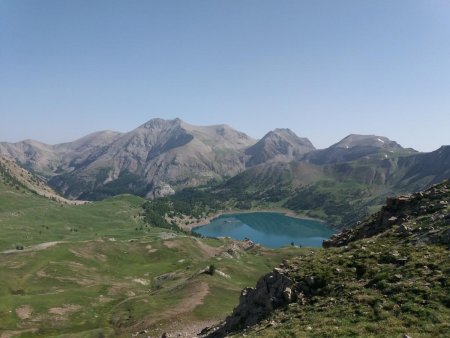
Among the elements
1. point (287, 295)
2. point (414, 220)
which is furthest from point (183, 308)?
point (414, 220)

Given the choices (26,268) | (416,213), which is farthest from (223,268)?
(416,213)

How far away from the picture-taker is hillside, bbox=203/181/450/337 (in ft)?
94.1

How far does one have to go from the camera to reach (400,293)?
31.4 metres

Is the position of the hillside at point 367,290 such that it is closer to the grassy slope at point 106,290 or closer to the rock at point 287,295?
the rock at point 287,295

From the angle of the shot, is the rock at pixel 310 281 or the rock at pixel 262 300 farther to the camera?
the rock at pixel 262 300

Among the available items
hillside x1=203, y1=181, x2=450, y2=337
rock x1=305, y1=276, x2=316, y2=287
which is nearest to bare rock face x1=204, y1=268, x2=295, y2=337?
hillside x1=203, y1=181, x2=450, y2=337

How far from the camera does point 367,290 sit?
33.7m

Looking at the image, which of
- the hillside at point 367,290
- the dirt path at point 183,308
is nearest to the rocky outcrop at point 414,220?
the hillside at point 367,290

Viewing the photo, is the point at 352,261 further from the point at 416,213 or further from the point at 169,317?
the point at 169,317

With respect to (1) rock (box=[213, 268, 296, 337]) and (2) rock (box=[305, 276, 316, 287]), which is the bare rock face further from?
(2) rock (box=[305, 276, 316, 287])

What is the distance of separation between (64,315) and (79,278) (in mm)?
44633

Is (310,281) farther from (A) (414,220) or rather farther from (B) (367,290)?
(A) (414,220)

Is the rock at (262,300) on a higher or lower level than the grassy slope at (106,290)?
higher

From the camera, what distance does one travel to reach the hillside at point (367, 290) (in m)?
28.7
